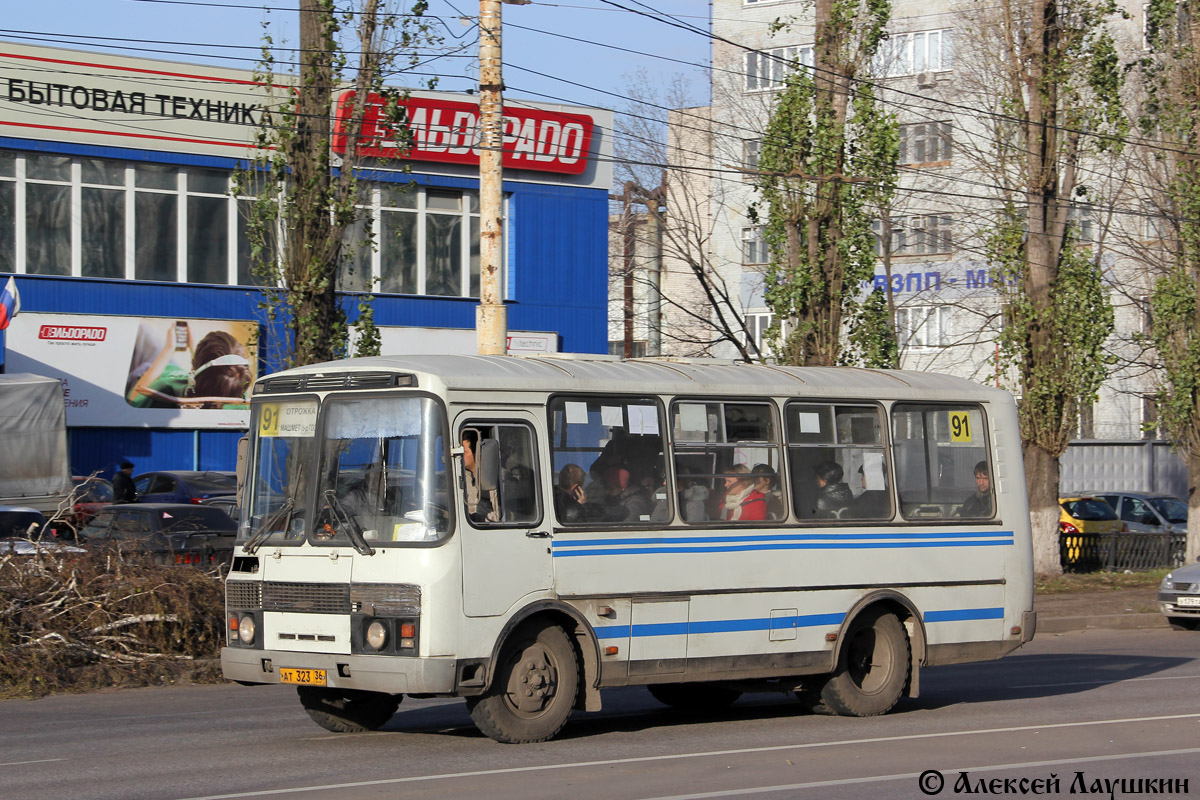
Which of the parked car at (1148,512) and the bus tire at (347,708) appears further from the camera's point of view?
the parked car at (1148,512)

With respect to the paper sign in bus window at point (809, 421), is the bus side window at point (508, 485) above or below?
below

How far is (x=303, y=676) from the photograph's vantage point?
31.8ft

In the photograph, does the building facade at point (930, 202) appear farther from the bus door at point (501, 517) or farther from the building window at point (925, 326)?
the bus door at point (501, 517)

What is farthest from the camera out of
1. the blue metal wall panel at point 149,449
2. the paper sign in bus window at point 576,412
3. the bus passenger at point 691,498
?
the blue metal wall panel at point 149,449

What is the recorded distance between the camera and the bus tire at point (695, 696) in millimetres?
12312

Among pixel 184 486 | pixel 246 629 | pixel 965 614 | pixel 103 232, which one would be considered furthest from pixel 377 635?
pixel 103 232

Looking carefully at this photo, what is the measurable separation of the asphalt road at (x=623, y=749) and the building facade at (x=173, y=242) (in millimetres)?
18525

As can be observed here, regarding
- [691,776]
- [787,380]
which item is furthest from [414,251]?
[691,776]

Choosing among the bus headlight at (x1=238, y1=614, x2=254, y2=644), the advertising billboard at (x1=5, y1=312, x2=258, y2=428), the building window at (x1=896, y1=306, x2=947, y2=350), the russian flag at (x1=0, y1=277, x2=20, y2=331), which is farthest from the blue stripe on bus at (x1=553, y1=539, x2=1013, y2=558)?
the building window at (x1=896, y1=306, x2=947, y2=350)

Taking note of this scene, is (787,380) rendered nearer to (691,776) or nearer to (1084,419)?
(691,776)

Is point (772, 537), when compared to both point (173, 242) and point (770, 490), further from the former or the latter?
point (173, 242)

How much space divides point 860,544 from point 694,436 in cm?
173

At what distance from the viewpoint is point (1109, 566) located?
2830 cm

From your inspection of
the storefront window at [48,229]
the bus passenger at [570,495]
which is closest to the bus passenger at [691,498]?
the bus passenger at [570,495]
